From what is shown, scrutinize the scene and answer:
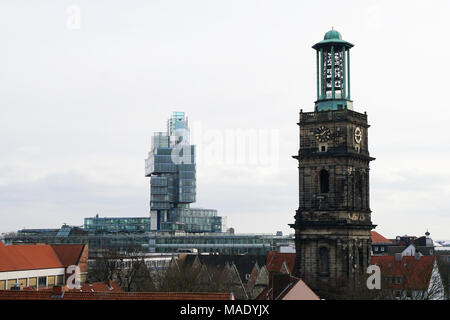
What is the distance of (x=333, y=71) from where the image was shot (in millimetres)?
105875

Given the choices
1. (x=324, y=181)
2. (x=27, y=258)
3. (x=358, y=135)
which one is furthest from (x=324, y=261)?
(x=27, y=258)

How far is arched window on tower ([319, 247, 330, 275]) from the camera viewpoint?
101906 mm

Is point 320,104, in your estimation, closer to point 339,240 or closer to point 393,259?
point 339,240

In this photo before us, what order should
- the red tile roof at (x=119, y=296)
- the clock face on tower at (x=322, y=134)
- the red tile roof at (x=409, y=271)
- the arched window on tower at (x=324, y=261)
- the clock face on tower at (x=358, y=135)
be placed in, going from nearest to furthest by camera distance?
1. the red tile roof at (x=119, y=296)
2. the red tile roof at (x=409, y=271)
3. the arched window on tower at (x=324, y=261)
4. the clock face on tower at (x=322, y=134)
5. the clock face on tower at (x=358, y=135)

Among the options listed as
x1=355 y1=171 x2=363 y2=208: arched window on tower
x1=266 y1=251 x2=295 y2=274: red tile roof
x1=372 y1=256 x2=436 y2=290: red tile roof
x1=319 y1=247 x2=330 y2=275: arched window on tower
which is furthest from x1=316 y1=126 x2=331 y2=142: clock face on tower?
x1=266 y1=251 x2=295 y2=274: red tile roof

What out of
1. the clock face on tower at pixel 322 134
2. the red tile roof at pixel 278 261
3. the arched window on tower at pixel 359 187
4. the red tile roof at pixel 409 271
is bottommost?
the red tile roof at pixel 409 271

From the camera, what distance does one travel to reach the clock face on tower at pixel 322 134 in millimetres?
103188

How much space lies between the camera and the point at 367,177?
348 feet

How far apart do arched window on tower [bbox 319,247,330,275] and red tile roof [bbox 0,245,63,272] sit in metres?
46.9

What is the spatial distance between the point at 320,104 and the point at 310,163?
8513mm

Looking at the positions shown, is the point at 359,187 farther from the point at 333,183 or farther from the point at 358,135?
the point at 358,135

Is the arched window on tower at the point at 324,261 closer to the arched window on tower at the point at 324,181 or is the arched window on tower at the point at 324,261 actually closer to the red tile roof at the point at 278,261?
the arched window on tower at the point at 324,181

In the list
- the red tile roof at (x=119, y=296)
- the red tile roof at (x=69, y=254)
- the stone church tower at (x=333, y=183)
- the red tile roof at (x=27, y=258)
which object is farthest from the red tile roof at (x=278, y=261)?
the red tile roof at (x=119, y=296)

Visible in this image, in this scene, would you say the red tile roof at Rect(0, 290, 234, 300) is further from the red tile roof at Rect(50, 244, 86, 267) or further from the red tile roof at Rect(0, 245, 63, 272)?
the red tile roof at Rect(50, 244, 86, 267)
